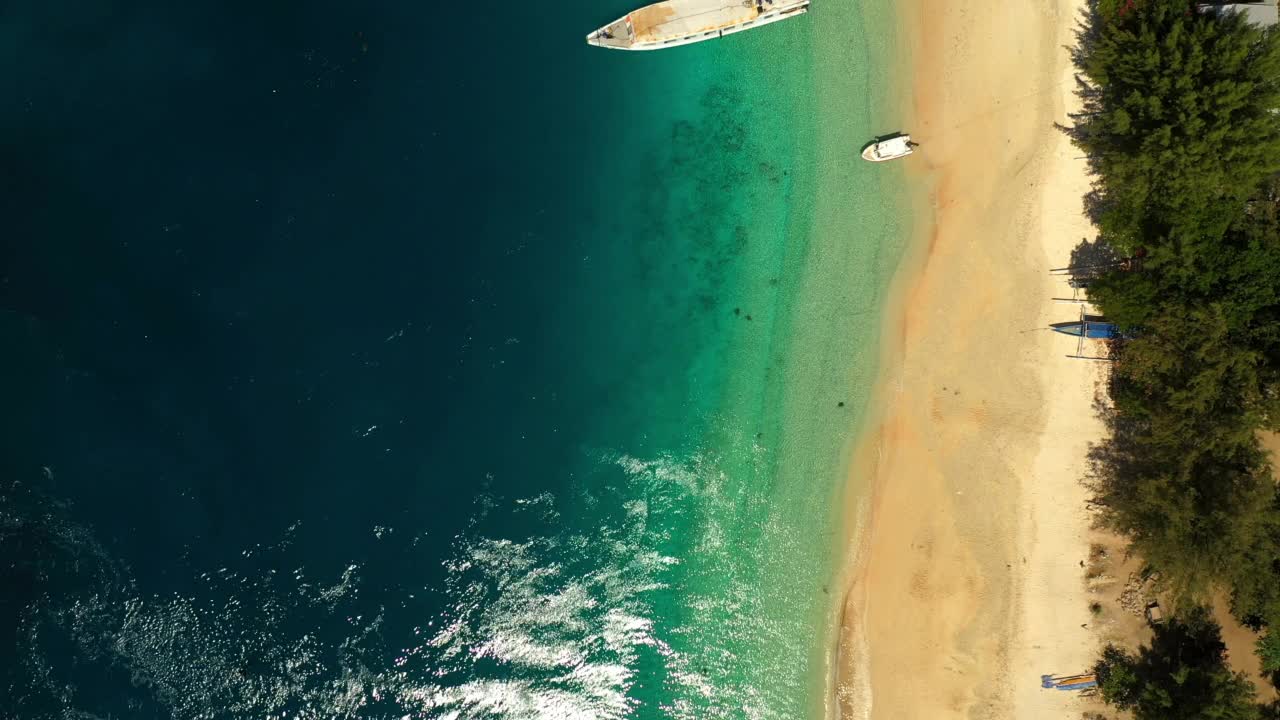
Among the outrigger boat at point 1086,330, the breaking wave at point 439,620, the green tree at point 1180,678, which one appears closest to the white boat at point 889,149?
the outrigger boat at point 1086,330

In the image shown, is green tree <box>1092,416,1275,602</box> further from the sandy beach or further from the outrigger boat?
the outrigger boat

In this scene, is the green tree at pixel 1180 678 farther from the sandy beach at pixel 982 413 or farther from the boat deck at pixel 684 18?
the boat deck at pixel 684 18

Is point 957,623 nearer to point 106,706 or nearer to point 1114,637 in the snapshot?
point 1114,637

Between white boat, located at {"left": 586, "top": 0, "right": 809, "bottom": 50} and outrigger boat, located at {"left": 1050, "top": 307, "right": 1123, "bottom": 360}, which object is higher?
white boat, located at {"left": 586, "top": 0, "right": 809, "bottom": 50}

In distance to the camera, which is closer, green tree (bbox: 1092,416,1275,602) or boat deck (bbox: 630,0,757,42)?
green tree (bbox: 1092,416,1275,602)

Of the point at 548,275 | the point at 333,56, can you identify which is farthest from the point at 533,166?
the point at 333,56

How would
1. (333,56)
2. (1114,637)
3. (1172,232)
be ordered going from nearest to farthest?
1. (1172,232)
2. (1114,637)
3. (333,56)

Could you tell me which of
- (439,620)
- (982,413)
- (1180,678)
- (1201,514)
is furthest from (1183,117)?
(439,620)

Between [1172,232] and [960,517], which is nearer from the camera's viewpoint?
[1172,232]

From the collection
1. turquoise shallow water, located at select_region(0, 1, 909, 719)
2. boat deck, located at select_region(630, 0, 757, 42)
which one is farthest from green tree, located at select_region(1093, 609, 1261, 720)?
boat deck, located at select_region(630, 0, 757, 42)
